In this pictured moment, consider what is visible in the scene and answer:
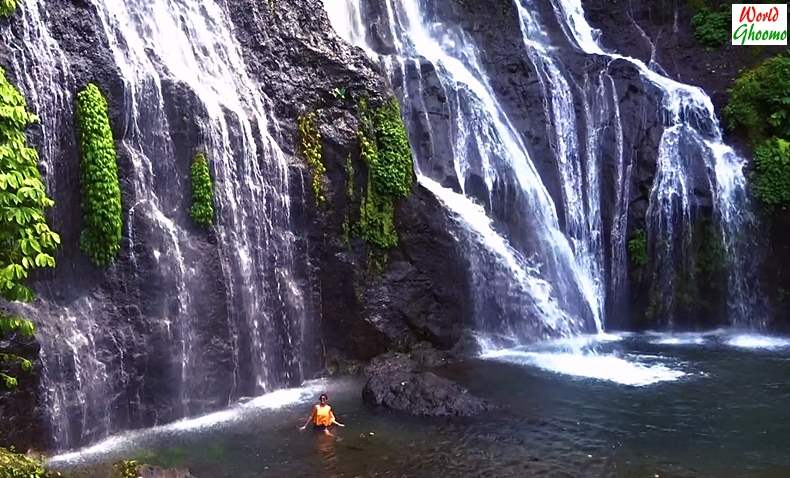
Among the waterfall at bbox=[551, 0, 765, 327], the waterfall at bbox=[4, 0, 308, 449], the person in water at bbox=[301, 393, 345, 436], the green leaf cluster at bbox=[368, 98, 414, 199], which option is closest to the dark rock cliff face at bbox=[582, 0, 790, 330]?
the waterfall at bbox=[551, 0, 765, 327]

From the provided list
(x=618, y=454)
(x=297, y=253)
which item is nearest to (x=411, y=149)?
(x=297, y=253)

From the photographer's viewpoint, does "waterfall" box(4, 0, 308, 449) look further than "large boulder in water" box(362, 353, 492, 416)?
No

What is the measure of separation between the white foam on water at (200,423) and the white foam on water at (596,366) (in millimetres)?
4248

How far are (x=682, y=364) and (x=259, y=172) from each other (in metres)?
9.19

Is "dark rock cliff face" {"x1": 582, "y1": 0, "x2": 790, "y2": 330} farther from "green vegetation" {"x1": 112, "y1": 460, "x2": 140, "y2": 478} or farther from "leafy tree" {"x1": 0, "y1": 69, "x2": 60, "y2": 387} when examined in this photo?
"leafy tree" {"x1": 0, "y1": 69, "x2": 60, "y2": 387}

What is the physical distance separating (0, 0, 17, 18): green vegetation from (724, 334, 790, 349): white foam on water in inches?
609

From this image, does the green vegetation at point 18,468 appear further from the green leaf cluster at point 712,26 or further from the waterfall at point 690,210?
the green leaf cluster at point 712,26

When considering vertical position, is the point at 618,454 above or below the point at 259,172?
below

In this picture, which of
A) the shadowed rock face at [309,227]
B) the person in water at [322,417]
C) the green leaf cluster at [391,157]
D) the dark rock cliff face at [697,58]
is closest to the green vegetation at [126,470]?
the shadowed rock face at [309,227]

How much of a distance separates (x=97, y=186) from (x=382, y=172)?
584 cm

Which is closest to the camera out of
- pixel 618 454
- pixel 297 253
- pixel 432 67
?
pixel 618 454

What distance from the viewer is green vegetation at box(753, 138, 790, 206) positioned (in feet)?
60.4

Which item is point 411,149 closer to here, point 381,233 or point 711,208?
point 381,233

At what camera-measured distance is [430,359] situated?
50.3 ft
